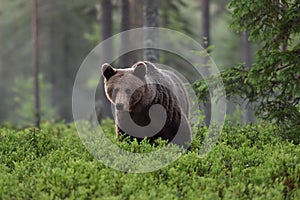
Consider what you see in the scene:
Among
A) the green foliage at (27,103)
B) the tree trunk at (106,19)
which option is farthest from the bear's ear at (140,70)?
the green foliage at (27,103)

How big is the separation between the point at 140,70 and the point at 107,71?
1.91ft

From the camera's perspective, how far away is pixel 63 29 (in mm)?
33656

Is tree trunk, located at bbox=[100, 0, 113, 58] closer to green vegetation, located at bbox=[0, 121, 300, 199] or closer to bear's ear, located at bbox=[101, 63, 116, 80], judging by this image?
bear's ear, located at bbox=[101, 63, 116, 80]

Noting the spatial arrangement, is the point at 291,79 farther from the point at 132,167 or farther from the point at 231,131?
the point at 132,167

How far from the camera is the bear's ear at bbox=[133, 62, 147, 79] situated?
8.77m

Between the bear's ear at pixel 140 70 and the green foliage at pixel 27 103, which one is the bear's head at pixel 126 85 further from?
the green foliage at pixel 27 103

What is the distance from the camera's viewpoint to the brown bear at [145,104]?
866 centimetres

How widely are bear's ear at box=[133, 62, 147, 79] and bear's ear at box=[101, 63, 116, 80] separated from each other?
1.30 feet

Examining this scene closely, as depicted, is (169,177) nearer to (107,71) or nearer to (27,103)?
(107,71)

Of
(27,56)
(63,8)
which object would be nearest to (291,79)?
(63,8)

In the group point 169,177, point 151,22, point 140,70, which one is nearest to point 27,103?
point 151,22

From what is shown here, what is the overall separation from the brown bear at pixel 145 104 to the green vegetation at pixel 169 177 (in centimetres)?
91

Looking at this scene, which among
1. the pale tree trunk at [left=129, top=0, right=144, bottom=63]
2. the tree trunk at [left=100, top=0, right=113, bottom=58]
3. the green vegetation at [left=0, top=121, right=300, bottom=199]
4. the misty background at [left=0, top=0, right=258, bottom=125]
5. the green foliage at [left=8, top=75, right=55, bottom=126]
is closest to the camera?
the green vegetation at [left=0, top=121, right=300, bottom=199]

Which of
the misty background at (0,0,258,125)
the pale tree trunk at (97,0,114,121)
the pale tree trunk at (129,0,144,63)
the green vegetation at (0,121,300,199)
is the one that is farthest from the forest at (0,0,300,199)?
the misty background at (0,0,258,125)
